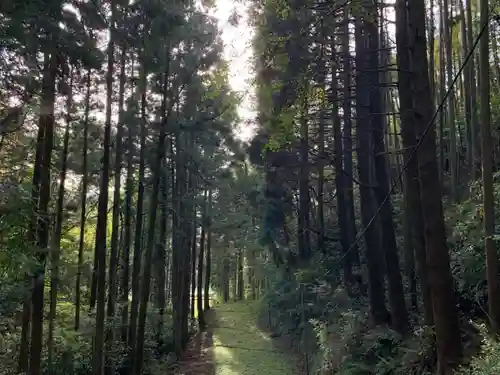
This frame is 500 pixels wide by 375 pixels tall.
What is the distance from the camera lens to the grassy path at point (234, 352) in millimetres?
15703

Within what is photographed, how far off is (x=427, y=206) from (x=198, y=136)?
13201 millimetres

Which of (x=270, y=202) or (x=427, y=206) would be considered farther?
(x=270, y=202)

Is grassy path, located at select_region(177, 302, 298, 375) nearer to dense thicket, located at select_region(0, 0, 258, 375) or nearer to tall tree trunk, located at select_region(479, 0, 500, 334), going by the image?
dense thicket, located at select_region(0, 0, 258, 375)

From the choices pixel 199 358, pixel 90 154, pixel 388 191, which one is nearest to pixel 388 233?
pixel 388 191

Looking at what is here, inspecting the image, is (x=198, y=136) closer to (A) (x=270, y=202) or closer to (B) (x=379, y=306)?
(A) (x=270, y=202)

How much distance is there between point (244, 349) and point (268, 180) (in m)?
7.26

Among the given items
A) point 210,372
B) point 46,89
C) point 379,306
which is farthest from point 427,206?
point 210,372

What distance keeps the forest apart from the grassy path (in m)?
0.19

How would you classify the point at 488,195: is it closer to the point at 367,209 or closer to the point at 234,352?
the point at 367,209

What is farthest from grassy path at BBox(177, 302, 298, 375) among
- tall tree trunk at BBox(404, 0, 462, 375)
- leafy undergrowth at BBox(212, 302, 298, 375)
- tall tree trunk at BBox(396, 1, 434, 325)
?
tall tree trunk at BBox(404, 0, 462, 375)

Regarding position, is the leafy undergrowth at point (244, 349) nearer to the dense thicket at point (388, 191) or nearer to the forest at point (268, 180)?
the forest at point (268, 180)

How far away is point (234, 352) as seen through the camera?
62.5 feet

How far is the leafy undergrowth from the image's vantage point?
51.5ft

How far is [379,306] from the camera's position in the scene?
1043cm
